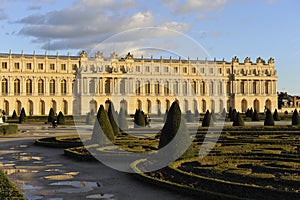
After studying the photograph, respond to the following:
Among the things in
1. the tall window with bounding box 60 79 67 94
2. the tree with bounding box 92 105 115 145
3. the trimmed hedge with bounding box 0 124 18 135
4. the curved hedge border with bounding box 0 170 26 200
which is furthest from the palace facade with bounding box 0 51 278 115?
the curved hedge border with bounding box 0 170 26 200

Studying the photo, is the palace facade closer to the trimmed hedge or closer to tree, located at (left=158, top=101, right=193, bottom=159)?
the trimmed hedge

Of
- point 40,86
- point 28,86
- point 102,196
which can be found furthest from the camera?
point 40,86

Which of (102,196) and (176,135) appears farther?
(176,135)

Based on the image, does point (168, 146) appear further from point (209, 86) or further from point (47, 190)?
point (209, 86)

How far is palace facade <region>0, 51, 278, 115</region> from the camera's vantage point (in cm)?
5803

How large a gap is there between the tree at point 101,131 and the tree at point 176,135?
512cm

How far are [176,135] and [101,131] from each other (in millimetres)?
5677

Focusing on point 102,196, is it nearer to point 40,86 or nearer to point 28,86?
point 28,86

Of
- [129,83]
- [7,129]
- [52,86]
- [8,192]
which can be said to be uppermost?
[129,83]

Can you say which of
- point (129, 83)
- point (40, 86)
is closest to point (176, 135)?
point (40, 86)

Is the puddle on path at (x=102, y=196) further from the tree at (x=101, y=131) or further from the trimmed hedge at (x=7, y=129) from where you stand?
the trimmed hedge at (x=7, y=129)

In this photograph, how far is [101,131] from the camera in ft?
53.8

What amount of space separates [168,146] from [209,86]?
5616 cm

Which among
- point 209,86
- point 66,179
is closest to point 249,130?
point 66,179
